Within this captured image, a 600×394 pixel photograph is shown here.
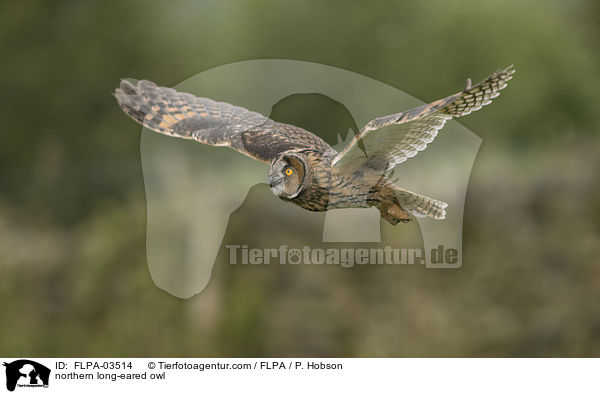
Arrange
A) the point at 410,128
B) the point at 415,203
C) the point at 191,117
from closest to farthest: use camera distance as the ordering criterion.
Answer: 1. the point at 410,128
2. the point at 415,203
3. the point at 191,117

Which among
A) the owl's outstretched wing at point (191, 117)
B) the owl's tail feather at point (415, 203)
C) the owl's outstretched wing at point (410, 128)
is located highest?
the owl's outstretched wing at point (191, 117)

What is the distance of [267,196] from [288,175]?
1.42 meters

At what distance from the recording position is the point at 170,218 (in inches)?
99.6

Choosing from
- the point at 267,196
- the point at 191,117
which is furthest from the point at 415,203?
the point at 267,196

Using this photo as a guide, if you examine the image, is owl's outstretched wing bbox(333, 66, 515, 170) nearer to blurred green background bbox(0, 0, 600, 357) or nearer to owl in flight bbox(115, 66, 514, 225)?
owl in flight bbox(115, 66, 514, 225)

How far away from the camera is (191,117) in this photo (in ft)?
4.25

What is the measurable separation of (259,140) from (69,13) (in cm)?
445

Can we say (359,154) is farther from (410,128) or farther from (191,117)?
(191,117)

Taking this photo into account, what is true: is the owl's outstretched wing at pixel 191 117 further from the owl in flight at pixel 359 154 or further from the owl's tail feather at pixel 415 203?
the owl's tail feather at pixel 415 203

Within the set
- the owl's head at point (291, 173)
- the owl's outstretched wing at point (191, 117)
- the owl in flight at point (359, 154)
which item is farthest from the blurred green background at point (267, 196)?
the owl's head at point (291, 173)

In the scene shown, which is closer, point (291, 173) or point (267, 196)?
point (291, 173)

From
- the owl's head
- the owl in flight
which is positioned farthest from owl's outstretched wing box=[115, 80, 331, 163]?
the owl's head

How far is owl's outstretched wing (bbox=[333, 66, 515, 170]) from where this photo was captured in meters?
0.86

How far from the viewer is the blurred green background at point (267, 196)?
2303 mm
